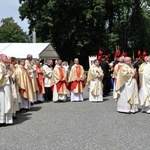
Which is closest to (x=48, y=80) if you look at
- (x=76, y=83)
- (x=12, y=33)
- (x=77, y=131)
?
(x=76, y=83)

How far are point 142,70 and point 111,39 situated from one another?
950 inches

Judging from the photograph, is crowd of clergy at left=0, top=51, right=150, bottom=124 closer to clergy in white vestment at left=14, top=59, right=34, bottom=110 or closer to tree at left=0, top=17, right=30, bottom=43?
clergy in white vestment at left=14, top=59, right=34, bottom=110

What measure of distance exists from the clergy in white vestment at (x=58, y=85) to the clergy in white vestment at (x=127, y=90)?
145 inches

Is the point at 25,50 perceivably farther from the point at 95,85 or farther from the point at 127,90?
the point at 127,90

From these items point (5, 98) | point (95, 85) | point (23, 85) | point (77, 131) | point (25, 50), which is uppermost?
point (25, 50)

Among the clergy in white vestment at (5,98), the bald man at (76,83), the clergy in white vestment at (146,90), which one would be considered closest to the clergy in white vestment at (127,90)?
the clergy in white vestment at (146,90)

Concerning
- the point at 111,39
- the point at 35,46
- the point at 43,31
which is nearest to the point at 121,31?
the point at 111,39

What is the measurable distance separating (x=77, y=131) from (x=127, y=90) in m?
3.12

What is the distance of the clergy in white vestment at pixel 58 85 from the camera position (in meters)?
13.8

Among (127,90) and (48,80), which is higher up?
(48,80)

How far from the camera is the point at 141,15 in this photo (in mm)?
44406

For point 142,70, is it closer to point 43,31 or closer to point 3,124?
point 3,124

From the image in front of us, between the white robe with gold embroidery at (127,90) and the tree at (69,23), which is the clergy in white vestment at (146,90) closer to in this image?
the white robe with gold embroidery at (127,90)

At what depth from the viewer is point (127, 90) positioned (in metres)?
10.5
